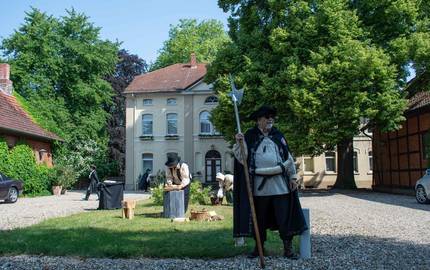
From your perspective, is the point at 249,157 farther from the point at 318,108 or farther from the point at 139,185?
the point at 139,185

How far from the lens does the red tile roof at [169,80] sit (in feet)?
137

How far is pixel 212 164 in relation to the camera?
41.0 meters

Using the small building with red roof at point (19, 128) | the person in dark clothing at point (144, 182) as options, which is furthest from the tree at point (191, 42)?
the small building with red roof at point (19, 128)

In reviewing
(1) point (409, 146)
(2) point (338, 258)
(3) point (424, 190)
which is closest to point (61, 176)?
(1) point (409, 146)

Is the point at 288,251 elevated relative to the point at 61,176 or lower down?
lower down

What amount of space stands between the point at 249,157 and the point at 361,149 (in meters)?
36.8

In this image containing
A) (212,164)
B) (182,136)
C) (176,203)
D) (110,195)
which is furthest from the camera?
(182,136)

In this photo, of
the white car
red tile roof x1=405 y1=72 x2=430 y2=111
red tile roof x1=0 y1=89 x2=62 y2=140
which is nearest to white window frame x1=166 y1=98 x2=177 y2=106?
red tile roof x1=0 y1=89 x2=62 y2=140

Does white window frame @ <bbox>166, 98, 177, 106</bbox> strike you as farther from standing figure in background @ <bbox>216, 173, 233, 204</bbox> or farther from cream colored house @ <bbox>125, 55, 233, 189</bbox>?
standing figure in background @ <bbox>216, 173, 233, 204</bbox>

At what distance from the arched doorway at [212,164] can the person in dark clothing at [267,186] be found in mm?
34325

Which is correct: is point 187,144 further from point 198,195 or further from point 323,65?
point 198,195

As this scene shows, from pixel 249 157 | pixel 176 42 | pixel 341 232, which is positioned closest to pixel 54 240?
pixel 249 157

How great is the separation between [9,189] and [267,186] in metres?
17.4

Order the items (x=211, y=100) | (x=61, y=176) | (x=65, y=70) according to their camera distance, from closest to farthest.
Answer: (x=61, y=176), (x=65, y=70), (x=211, y=100)
